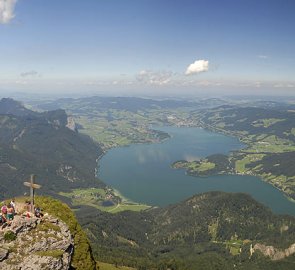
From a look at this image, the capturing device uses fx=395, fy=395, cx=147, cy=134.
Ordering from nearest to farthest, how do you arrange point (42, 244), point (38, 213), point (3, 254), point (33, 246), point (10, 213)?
point (3, 254) → point (33, 246) → point (10, 213) → point (42, 244) → point (38, 213)

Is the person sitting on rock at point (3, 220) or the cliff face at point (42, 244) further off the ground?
the person sitting on rock at point (3, 220)

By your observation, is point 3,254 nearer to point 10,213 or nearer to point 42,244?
point 42,244

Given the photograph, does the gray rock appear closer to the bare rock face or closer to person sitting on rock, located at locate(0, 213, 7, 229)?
the bare rock face

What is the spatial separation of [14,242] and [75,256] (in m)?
12.0

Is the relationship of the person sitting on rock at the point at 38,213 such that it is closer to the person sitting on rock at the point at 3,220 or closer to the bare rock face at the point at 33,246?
the bare rock face at the point at 33,246

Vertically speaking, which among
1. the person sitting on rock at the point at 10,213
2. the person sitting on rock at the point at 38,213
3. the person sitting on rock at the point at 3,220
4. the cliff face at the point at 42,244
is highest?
the person sitting on rock at the point at 10,213

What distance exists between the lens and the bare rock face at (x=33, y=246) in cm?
5719

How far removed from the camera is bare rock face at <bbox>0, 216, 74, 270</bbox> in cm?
5719

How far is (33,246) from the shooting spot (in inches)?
2343

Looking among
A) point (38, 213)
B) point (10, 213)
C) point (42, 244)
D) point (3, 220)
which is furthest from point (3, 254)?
point (38, 213)

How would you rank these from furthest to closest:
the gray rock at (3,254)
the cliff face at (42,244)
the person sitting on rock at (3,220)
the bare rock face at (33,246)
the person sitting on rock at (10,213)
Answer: the person sitting on rock at (10,213) → the person sitting on rock at (3,220) → the cliff face at (42,244) → the bare rock face at (33,246) → the gray rock at (3,254)

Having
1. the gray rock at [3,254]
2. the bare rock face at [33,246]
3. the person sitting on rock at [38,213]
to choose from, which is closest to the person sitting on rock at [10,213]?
the bare rock face at [33,246]

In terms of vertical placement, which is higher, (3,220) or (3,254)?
(3,220)

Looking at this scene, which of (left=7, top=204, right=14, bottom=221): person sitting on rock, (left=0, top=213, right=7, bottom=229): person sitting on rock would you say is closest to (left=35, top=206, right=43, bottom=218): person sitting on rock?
(left=7, top=204, right=14, bottom=221): person sitting on rock
